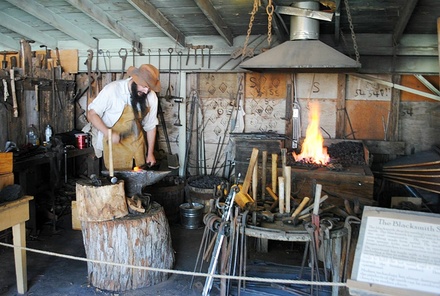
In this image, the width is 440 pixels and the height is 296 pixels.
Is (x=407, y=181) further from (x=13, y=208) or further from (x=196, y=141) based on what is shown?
(x=13, y=208)

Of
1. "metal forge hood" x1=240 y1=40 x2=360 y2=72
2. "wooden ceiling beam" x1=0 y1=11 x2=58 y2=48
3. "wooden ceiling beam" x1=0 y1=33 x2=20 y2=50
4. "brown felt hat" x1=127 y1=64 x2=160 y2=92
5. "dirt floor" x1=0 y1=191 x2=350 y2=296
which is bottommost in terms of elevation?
"dirt floor" x1=0 y1=191 x2=350 y2=296

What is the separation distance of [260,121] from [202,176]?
3.88 feet

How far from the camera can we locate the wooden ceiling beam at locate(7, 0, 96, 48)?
5211mm

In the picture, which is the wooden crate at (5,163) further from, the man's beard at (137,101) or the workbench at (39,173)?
the man's beard at (137,101)

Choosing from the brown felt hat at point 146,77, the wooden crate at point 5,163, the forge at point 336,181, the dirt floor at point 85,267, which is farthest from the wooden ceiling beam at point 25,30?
the forge at point 336,181

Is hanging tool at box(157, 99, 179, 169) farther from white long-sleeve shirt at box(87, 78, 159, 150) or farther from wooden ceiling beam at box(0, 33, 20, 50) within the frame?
wooden ceiling beam at box(0, 33, 20, 50)

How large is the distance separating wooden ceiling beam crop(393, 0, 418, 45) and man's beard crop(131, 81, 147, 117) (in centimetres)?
302

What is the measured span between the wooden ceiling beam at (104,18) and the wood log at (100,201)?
7.61ft

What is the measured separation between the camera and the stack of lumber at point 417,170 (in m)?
4.99

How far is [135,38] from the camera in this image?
6488 millimetres

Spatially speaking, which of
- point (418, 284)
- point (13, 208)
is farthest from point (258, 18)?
point (418, 284)

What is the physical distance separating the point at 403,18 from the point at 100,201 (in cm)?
384

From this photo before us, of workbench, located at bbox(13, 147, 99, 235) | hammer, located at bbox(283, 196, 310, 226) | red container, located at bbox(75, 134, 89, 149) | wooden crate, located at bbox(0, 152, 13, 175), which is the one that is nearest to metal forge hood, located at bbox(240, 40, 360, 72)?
hammer, located at bbox(283, 196, 310, 226)

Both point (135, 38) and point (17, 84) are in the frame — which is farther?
point (135, 38)
